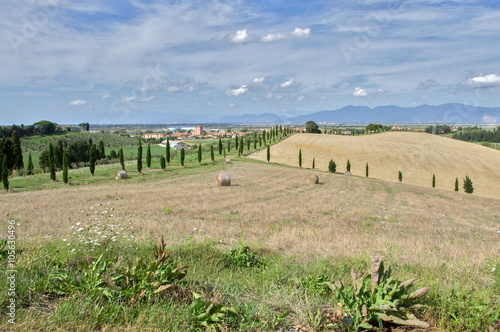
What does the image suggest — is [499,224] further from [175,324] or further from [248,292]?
[175,324]

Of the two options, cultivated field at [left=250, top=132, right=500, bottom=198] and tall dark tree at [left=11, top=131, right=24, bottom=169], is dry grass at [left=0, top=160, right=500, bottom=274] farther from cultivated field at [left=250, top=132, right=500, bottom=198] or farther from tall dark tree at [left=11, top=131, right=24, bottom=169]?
tall dark tree at [left=11, top=131, right=24, bottom=169]

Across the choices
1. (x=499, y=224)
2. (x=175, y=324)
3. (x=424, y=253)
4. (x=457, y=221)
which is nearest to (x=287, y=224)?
(x=424, y=253)

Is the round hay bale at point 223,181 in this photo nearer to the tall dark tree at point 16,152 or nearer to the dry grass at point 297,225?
the dry grass at point 297,225

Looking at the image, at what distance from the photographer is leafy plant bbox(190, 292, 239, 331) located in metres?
3.53

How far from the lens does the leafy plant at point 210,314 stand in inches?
139

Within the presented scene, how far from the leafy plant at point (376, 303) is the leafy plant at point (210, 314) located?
136cm

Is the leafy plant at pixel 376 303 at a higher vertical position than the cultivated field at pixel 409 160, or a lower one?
higher

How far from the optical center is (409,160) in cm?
7288

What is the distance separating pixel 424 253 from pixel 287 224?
6310 millimetres

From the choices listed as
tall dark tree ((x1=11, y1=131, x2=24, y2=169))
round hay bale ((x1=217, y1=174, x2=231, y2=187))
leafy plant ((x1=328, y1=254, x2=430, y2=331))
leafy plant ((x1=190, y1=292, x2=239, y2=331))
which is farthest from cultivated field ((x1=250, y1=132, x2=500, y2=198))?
leafy plant ((x1=190, y1=292, x2=239, y2=331))

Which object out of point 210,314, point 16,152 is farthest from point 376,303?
point 16,152

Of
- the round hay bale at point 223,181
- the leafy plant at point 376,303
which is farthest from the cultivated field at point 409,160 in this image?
the leafy plant at point 376,303

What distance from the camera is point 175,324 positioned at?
3.56m

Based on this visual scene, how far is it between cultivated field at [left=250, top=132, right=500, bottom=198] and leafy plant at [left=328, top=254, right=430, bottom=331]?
187 ft
